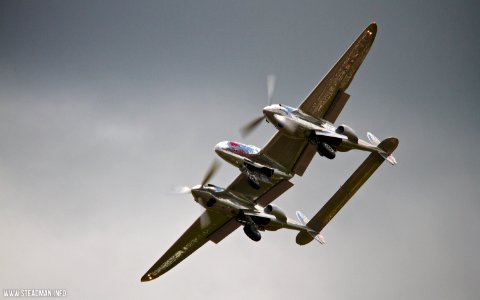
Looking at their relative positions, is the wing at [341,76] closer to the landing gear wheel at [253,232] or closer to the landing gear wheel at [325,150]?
the landing gear wheel at [325,150]

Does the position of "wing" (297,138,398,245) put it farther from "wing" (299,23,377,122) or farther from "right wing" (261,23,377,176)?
"wing" (299,23,377,122)

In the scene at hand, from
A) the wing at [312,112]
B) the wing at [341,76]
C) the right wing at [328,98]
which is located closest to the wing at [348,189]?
the wing at [312,112]

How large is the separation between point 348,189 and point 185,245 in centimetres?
1772

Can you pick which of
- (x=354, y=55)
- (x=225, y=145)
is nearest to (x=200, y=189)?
(x=225, y=145)

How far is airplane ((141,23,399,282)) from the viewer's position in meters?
81.7

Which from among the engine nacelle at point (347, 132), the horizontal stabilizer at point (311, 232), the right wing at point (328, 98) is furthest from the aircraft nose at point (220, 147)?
the horizontal stabilizer at point (311, 232)

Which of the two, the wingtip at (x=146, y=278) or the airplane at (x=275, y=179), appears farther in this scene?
the wingtip at (x=146, y=278)

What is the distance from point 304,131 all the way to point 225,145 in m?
7.28

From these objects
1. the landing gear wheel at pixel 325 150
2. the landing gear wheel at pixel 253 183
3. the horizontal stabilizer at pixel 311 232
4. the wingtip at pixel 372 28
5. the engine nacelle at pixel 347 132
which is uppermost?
the wingtip at pixel 372 28

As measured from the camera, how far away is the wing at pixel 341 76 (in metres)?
81.2

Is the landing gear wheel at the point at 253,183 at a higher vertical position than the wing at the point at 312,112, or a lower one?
lower

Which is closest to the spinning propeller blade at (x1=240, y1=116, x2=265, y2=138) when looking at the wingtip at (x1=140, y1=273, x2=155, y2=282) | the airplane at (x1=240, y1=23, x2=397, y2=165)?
the airplane at (x1=240, y1=23, x2=397, y2=165)

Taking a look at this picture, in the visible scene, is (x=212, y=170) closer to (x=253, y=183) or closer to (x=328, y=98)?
(x=253, y=183)

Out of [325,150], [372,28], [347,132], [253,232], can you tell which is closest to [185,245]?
[253,232]
